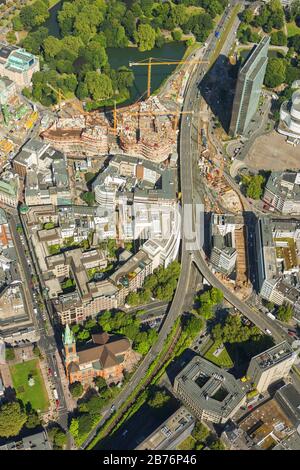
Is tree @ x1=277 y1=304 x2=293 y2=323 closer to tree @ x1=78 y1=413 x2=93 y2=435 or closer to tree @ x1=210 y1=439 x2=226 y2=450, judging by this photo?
tree @ x1=210 y1=439 x2=226 y2=450

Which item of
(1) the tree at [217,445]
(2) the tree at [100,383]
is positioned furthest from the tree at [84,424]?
(1) the tree at [217,445]

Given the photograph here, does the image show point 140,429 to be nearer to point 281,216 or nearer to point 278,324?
point 278,324

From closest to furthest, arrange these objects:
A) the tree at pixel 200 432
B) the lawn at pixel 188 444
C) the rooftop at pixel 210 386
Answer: the lawn at pixel 188 444 < the tree at pixel 200 432 < the rooftop at pixel 210 386

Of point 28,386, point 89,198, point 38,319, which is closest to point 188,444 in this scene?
point 28,386

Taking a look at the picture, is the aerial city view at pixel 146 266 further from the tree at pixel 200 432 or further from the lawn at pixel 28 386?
the tree at pixel 200 432

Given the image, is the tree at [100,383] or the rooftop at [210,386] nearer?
the rooftop at [210,386]

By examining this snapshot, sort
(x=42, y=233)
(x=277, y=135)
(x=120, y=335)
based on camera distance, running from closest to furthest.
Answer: (x=120, y=335) → (x=42, y=233) → (x=277, y=135)
